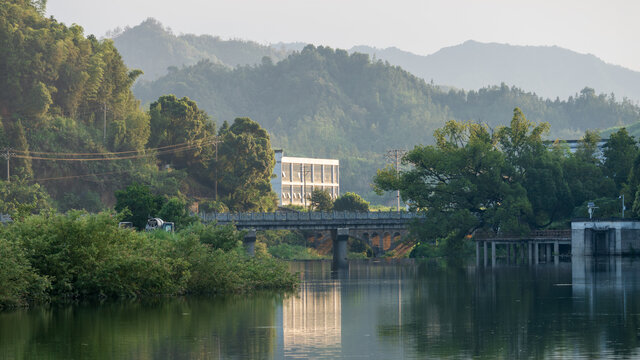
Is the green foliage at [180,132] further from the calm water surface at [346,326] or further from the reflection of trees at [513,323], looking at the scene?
the calm water surface at [346,326]

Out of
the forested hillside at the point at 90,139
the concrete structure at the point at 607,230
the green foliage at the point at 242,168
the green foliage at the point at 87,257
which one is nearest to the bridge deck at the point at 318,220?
the forested hillside at the point at 90,139

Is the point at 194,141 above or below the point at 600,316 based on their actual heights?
above

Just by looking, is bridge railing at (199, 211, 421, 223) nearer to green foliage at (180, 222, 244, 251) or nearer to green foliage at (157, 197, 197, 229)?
green foliage at (157, 197, 197, 229)

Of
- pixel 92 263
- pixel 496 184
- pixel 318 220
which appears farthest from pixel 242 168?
pixel 92 263

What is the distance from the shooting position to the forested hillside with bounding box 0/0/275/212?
163500 mm

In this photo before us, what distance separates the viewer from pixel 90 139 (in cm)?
16762

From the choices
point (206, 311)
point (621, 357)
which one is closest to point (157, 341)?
point (206, 311)

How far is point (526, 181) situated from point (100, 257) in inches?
3253

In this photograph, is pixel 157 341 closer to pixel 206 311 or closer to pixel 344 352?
pixel 344 352

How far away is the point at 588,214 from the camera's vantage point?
411ft

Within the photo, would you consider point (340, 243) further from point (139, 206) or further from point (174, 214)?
point (174, 214)

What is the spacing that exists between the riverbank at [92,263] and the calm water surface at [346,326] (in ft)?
5.78

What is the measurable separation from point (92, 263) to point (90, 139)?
118143 millimetres

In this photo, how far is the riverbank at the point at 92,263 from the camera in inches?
1951
